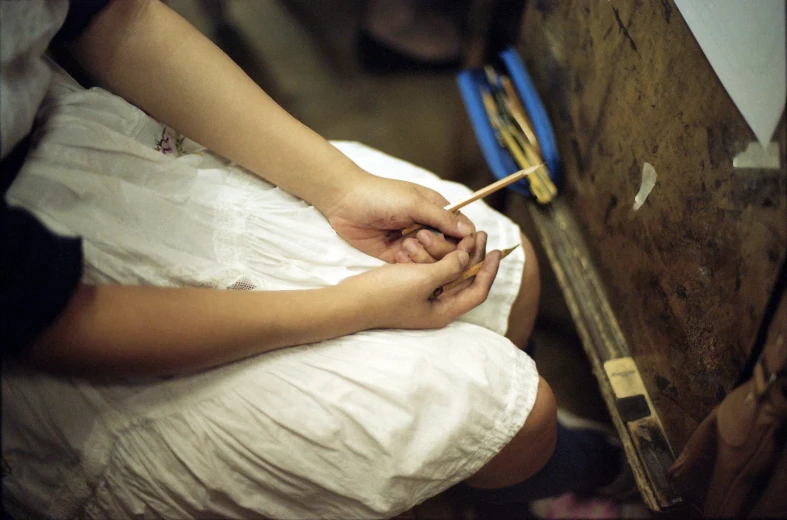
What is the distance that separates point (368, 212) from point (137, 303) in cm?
29

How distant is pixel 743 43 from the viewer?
20.9 inches

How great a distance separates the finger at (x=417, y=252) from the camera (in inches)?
26.6

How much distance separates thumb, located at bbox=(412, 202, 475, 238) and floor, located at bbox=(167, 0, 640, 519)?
658 millimetres

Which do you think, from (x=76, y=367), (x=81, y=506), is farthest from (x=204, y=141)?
(x=81, y=506)

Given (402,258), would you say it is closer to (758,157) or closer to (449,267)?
(449,267)

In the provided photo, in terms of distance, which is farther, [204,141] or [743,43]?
[204,141]

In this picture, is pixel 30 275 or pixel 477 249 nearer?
pixel 30 275

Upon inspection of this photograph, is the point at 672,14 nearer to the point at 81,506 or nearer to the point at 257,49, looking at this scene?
the point at 81,506

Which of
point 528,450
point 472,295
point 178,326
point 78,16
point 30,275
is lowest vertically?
point 528,450

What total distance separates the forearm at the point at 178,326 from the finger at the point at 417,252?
118 mm

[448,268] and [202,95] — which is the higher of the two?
[202,95]

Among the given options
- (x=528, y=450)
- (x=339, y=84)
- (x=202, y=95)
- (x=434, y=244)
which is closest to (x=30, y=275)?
(x=202, y=95)

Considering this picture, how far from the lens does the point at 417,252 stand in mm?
675

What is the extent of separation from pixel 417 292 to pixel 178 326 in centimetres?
25
